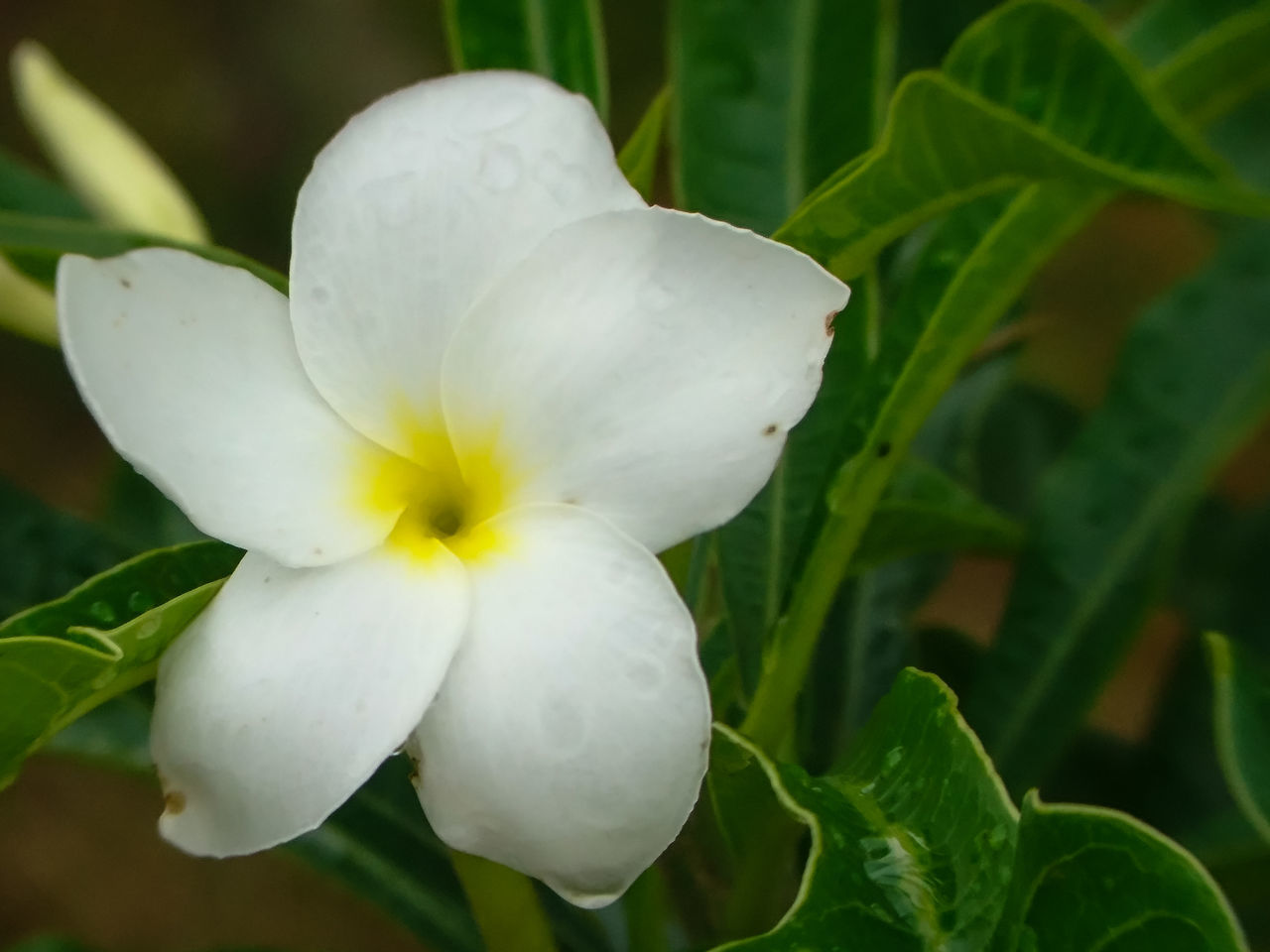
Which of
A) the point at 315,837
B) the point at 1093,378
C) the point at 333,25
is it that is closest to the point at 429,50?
the point at 333,25

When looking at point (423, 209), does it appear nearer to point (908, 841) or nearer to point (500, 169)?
point (500, 169)

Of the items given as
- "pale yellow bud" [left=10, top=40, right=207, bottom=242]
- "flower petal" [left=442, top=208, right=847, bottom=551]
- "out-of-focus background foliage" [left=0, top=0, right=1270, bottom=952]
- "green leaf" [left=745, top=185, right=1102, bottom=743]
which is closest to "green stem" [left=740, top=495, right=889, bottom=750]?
"green leaf" [left=745, top=185, right=1102, bottom=743]

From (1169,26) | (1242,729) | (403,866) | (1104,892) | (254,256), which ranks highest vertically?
(1169,26)

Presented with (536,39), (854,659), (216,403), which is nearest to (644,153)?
(536,39)

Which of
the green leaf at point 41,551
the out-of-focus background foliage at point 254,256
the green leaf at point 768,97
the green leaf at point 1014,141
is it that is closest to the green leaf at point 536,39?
the green leaf at point 768,97

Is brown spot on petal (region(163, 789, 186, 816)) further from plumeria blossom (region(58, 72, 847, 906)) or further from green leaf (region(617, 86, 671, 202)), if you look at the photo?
green leaf (region(617, 86, 671, 202))

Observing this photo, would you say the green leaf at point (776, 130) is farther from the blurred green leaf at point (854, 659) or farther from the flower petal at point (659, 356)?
the flower petal at point (659, 356)
